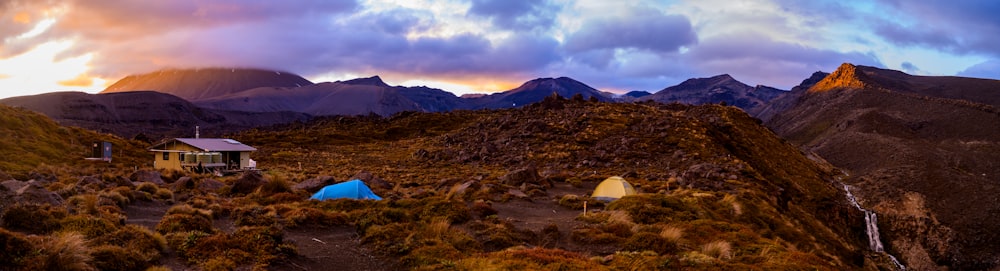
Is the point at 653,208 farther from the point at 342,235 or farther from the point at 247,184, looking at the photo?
the point at 247,184

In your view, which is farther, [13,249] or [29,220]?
[29,220]

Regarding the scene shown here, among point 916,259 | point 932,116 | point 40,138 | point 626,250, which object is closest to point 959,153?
point 932,116

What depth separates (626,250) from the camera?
52.9 ft

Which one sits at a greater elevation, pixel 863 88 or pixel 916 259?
pixel 863 88

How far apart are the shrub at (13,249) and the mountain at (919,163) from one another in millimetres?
69125

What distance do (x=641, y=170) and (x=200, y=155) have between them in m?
32.9

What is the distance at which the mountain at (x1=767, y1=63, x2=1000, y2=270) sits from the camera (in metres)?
63.2

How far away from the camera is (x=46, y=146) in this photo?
57000mm

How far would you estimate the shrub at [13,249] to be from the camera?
994cm

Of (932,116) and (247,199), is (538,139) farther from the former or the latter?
(932,116)

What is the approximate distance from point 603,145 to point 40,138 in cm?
5366

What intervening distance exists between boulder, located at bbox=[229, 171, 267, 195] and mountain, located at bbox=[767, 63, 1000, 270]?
6024cm

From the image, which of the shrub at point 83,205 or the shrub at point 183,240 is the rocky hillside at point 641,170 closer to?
the shrub at point 183,240

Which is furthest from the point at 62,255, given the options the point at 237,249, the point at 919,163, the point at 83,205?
the point at 919,163
